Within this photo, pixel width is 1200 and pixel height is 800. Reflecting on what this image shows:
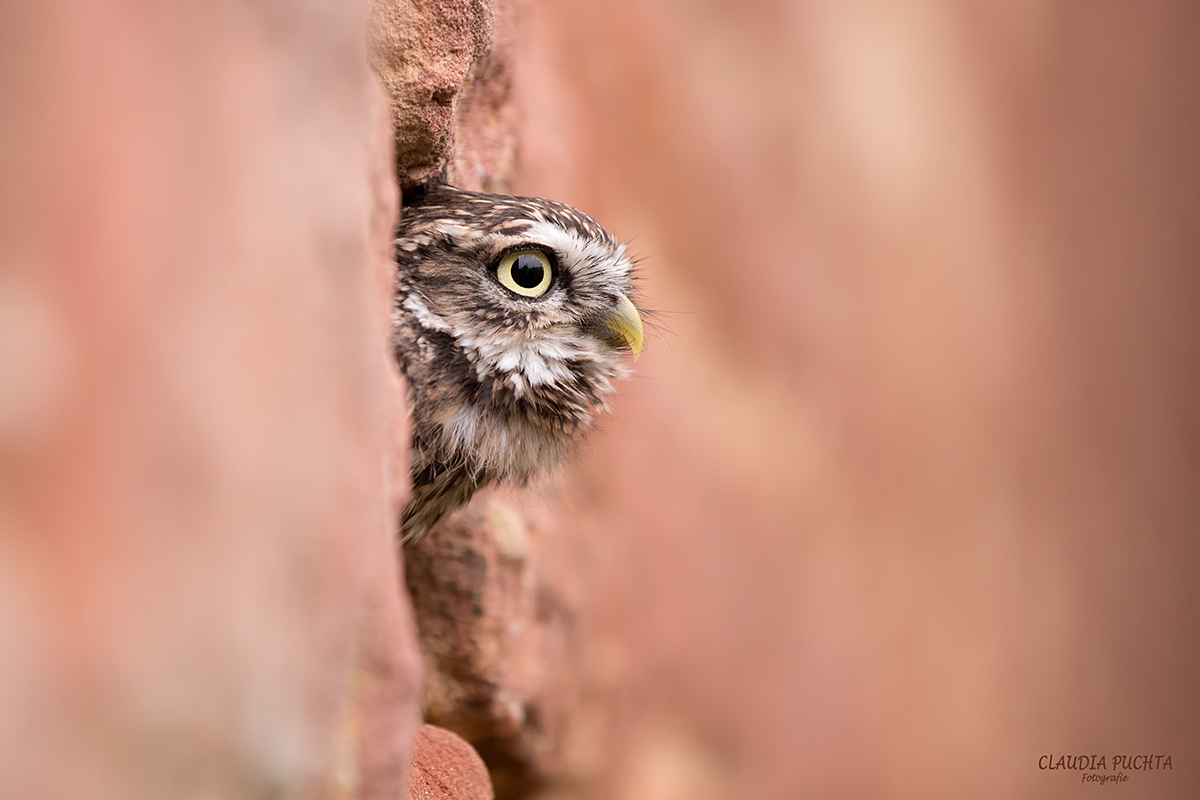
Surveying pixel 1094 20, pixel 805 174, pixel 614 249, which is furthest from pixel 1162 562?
pixel 614 249

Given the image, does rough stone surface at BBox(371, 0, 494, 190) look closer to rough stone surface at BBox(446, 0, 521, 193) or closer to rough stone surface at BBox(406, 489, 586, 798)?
rough stone surface at BBox(446, 0, 521, 193)

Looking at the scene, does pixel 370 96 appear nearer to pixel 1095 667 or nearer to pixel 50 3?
pixel 50 3

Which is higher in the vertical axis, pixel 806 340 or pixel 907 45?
pixel 907 45

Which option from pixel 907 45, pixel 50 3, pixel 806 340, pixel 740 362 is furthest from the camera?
pixel 907 45

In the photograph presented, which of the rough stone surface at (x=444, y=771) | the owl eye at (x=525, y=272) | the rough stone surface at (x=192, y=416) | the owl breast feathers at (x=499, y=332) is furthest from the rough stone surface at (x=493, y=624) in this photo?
the rough stone surface at (x=192, y=416)

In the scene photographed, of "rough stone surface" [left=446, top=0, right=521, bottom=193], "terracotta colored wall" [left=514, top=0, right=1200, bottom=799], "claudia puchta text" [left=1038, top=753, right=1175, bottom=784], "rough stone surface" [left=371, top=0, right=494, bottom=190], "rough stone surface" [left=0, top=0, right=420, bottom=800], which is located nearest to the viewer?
"rough stone surface" [left=0, top=0, right=420, bottom=800]

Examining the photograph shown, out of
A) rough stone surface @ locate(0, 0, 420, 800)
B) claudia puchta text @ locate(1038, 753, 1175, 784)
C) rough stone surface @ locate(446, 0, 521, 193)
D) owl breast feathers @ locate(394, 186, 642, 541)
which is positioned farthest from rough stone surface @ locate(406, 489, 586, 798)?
claudia puchta text @ locate(1038, 753, 1175, 784)

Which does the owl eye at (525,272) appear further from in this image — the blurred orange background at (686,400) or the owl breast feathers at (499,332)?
the blurred orange background at (686,400)
